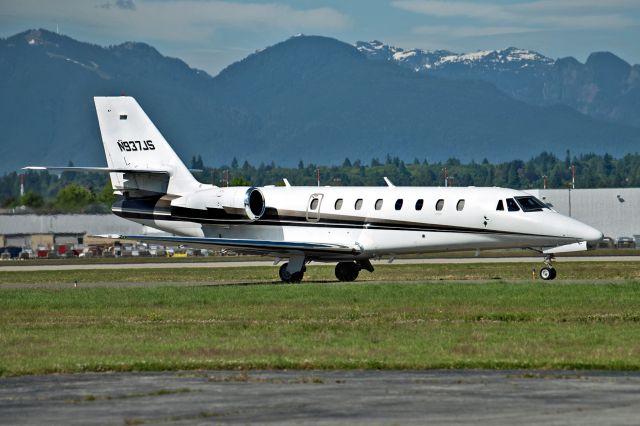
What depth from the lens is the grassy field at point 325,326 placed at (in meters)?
21.0

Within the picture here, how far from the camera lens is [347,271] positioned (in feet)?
147

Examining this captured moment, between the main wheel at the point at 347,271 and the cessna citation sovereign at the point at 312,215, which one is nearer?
the cessna citation sovereign at the point at 312,215

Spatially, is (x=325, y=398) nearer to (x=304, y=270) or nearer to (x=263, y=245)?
(x=263, y=245)

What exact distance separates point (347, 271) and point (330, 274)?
5.01 m

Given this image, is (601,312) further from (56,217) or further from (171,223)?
(56,217)

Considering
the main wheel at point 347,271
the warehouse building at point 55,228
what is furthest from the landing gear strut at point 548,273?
the warehouse building at point 55,228

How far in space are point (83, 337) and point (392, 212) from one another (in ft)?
59.2

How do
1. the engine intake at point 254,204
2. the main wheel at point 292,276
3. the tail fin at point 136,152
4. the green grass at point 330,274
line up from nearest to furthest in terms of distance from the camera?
the main wheel at point 292,276, the engine intake at point 254,204, the tail fin at point 136,152, the green grass at point 330,274

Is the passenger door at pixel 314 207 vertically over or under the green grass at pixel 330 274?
over

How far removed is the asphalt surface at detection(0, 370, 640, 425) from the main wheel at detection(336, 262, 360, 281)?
25.0 meters

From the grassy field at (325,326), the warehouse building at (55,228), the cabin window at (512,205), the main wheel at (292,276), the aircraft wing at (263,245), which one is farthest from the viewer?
the warehouse building at (55,228)

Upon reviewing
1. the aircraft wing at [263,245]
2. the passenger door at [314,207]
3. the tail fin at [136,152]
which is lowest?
the aircraft wing at [263,245]

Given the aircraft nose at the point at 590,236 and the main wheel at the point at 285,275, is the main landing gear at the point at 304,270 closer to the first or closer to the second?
the main wheel at the point at 285,275

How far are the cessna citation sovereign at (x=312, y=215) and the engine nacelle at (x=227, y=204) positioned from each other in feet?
0.11
